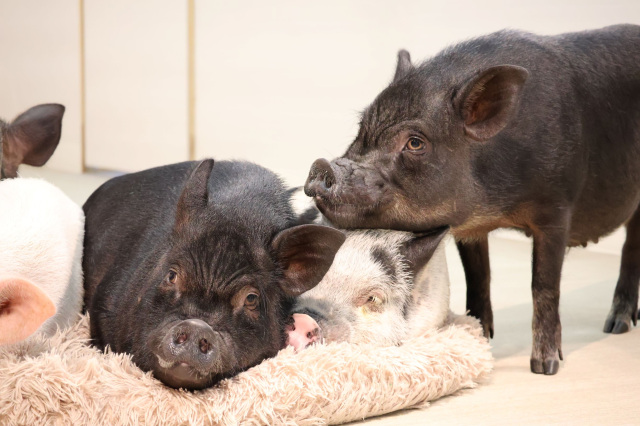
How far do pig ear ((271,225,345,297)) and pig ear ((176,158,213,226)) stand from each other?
0.79ft

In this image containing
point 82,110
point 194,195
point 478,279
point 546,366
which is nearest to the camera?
point 194,195

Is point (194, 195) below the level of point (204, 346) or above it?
above

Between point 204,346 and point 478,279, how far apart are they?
157 cm

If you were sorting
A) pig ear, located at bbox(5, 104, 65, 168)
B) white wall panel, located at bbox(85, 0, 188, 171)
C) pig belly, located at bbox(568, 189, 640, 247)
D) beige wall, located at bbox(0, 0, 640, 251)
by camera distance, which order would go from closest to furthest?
pig belly, located at bbox(568, 189, 640, 247) < pig ear, located at bbox(5, 104, 65, 168) < beige wall, located at bbox(0, 0, 640, 251) < white wall panel, located at bbox(85, 0, 188, 171)

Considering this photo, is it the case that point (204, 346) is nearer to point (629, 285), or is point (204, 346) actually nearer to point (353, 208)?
point (353, 208)

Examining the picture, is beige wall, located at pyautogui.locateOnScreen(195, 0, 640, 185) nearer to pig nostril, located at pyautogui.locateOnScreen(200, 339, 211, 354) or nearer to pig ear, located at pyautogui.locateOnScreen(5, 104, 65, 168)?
pig ear, located at pyautogui.locateOnScreen(5, 104, 65, 168)

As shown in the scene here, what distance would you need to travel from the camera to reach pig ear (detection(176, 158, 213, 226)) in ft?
8.14

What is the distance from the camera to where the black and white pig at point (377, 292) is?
2750 mm

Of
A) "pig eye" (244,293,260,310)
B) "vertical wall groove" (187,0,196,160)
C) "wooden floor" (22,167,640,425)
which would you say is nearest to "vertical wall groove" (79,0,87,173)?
"vertical wall groove" (187,0,196,160)

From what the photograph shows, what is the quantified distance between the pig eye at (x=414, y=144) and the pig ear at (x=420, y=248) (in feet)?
0.95

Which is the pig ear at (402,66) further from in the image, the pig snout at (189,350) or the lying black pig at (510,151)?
the pig snout at (189,350)

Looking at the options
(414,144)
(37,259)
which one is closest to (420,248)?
(414,144)

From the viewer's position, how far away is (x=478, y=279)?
3441 millimetres

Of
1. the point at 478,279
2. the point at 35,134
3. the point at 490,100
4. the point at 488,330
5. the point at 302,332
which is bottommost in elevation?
the point at 488,330
